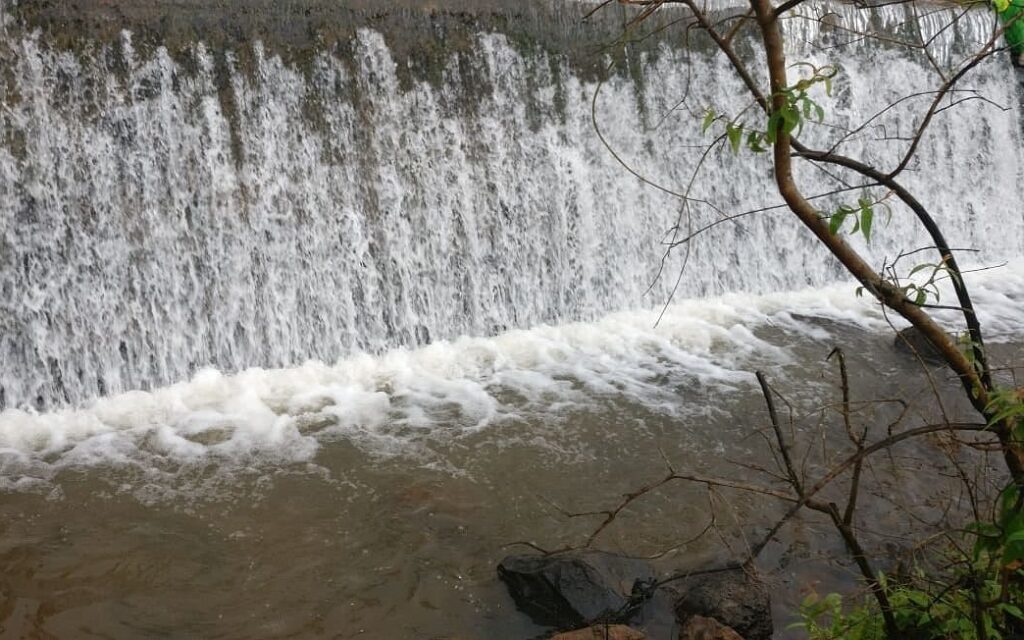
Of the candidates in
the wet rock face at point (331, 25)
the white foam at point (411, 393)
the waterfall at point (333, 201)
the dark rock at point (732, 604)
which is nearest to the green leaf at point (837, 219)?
the dark rock at point (732, 604)

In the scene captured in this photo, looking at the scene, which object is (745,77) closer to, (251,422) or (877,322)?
(251,422)

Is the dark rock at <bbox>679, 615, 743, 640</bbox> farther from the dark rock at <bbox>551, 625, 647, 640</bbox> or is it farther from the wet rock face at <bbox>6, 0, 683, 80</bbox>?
the wet rock face at <bbox>6, 0, 683, 80</bbox>

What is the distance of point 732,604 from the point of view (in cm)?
386

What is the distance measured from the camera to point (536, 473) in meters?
5.30

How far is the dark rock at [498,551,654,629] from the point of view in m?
3.86

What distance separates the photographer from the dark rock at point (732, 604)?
3.82 metres

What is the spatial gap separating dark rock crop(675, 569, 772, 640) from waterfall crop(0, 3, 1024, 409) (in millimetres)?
1749

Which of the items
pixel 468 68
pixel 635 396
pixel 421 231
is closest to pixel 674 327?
pixel 635 396

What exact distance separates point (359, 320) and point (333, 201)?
97 cm

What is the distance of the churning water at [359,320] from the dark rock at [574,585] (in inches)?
5.4

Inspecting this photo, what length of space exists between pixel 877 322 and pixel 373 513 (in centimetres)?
545

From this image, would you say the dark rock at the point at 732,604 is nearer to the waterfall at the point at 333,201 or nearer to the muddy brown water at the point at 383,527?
the muddy brown water at the point at 383,527

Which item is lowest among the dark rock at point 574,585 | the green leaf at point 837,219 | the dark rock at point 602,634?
the dark rock at point 602,634

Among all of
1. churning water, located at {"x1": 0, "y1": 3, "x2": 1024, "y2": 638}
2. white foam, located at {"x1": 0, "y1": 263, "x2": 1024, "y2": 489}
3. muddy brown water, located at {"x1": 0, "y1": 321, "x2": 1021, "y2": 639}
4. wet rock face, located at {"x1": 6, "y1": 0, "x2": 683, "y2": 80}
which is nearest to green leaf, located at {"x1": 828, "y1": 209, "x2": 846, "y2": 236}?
muddy brown water, located at {"x1": 0, "y1": 321, "x2": 1021, "y2": 639}
